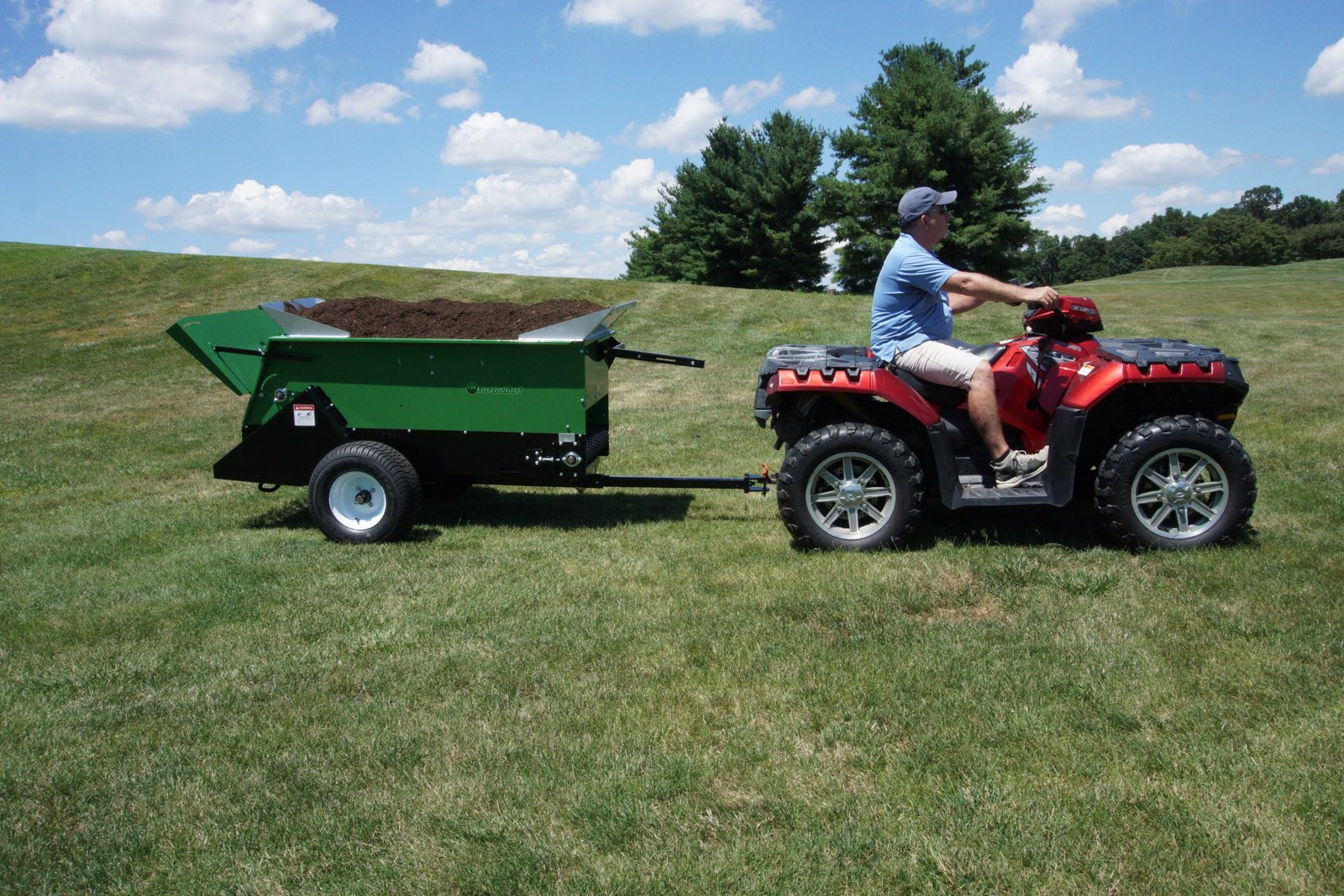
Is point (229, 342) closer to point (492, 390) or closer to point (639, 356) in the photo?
point (492, 390)

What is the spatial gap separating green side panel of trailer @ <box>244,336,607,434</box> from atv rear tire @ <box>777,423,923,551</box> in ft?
4.85

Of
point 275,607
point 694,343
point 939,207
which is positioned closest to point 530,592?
point 275,607

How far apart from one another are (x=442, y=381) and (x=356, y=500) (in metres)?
0.98

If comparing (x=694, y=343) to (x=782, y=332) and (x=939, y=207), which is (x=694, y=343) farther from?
(x=939, y=207)

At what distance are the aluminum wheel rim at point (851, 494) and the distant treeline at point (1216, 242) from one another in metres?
59.2

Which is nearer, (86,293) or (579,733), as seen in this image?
(579,733)

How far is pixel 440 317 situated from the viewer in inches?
274

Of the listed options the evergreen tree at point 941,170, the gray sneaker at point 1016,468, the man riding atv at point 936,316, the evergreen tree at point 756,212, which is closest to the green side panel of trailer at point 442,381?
the man riding atv at point 936,316

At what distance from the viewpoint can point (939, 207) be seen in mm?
5930

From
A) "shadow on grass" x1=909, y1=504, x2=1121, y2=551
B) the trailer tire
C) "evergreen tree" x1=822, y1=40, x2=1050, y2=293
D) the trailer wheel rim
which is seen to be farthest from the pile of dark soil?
"evergreen tree" x1=822, y1=40, x2=1050, y2=293

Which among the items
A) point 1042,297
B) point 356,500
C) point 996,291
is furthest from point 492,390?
point 1042,297

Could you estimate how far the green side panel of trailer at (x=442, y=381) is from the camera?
20.8 ft

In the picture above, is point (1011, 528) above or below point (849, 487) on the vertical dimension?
below

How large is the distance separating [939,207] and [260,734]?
15.0 ft
